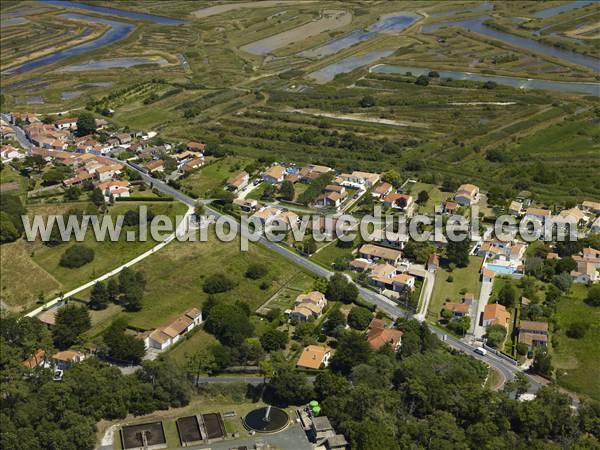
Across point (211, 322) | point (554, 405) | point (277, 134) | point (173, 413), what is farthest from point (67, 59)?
point (554, 405)

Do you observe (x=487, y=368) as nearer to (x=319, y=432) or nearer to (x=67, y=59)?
(x=319, y=432)

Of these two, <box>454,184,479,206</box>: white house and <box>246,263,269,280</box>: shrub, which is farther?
<box>454,184,479,206</box>: white house

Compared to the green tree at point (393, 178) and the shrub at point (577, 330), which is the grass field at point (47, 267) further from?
the shrub at point (577, 330)

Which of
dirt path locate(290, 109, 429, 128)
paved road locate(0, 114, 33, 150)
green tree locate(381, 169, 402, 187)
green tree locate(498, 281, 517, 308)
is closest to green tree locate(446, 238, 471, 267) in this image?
green tree locate(498, 281, 517, 308)

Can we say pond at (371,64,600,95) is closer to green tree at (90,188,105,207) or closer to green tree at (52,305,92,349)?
green tree at (90,188,105,207)

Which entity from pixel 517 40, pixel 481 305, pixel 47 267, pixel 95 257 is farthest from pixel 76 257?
pixel 517 40


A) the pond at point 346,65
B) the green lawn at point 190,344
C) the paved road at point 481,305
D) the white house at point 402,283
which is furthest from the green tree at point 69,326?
the pond at point 346,65
